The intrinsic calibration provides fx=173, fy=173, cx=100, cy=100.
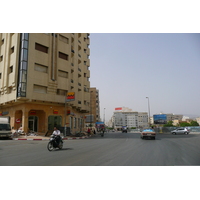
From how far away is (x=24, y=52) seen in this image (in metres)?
26.2

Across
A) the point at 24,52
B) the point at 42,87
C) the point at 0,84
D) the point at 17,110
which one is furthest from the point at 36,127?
the point at 24,52

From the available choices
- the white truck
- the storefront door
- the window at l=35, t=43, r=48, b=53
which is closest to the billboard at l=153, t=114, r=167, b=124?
the storefront door

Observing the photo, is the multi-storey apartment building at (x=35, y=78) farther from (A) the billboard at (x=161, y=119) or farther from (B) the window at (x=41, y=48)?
(A) the billboard at (x=161, y=119)

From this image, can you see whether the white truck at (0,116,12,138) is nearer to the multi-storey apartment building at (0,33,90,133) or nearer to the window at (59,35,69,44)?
the multi-storey apartment building at (0,33,90,133)

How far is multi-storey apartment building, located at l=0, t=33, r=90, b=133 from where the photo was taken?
26.2 meters

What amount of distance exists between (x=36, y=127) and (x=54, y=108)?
4279mm

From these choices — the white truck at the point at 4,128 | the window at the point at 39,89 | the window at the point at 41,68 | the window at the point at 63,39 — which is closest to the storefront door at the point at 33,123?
the window at the point at 39,89

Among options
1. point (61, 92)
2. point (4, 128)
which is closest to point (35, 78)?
point (61, 92)

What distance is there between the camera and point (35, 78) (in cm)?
2689

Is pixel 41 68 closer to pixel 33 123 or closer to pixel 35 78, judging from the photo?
pixel 35 78

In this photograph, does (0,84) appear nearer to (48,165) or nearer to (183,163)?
(48,165)

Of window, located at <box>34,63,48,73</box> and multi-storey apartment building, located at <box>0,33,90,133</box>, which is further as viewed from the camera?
window, located at <box>34,63,48,73</box>

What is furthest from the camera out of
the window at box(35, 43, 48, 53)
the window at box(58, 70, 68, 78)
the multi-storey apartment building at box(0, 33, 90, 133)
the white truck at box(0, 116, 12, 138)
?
the window at box(58, 70, 68, 78)

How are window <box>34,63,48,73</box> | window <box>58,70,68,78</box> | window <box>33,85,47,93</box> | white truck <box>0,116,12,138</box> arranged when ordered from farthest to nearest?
window <box>58,70,68,78</box>, window <box>34,63,48,73</box>, window <box>33,85,47,93</box>, white truck <box>0,116,12,138</box>
